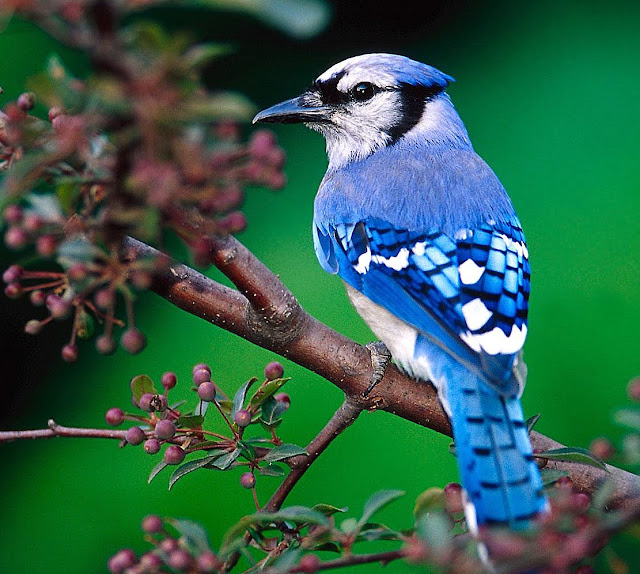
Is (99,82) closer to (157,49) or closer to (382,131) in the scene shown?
(157,49)

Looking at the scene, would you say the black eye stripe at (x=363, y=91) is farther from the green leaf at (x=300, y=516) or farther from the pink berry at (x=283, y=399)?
the green leaf at (x=300, y=516)

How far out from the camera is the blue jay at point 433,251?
1088 millimetres

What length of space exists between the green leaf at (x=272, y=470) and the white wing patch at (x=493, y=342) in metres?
0.31

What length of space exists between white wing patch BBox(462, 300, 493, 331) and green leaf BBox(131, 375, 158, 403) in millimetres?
428

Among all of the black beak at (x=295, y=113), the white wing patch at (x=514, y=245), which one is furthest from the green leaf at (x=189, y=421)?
the black beak at (x=295, y=113)

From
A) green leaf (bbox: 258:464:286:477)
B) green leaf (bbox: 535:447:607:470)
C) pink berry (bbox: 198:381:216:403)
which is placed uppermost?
green leaf (bbox: 535:447:607:470)

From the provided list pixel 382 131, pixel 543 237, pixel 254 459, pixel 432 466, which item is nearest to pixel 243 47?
pixel 382 131

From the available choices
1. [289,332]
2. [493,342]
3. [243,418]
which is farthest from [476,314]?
[243,418]

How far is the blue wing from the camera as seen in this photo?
1.21 m

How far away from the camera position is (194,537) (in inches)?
31.7

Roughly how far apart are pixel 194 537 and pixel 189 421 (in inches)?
9.9

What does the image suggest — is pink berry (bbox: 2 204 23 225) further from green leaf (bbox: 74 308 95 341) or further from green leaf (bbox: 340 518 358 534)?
green leaf (bbox: 340 518 358 534)

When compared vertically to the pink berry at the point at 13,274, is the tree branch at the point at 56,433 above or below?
below

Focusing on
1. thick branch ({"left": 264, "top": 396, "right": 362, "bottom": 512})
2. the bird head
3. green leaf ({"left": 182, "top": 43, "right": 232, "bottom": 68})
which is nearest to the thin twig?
thick branch ({"left": 264, "top": 396, "right": 362, "bottom": 512})
